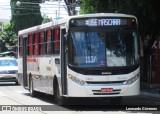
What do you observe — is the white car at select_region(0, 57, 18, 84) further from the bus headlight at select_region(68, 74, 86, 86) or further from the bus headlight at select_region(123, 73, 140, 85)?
the bus headlight at select_region(123, 73, 140, 85)

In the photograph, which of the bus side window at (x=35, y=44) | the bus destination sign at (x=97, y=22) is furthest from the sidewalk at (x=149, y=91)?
the bus destination sign at (x=97, y=22)

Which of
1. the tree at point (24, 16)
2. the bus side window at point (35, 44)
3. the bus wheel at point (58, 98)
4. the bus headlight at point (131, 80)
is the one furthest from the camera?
the tree at point (24, 16)

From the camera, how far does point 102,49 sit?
645 inches

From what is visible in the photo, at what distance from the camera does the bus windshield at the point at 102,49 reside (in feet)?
53.5

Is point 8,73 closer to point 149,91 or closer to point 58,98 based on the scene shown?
point 149,91

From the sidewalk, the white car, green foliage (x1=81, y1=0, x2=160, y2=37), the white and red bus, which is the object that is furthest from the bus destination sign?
the white car

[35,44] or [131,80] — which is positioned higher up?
[35,44]

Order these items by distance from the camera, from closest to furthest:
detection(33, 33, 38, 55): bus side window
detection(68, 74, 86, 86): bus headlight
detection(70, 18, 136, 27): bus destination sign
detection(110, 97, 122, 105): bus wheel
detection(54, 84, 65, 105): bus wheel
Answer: detection(68, 74, 86, 86): bus headlight
detection(70, 18, 136, 27): bus destination sign
detection(54, 84, 65, 105): bus wheel
detection(110, 97, 122, 105): bus wheel
detection(33, 33, 38, 55): bus side window

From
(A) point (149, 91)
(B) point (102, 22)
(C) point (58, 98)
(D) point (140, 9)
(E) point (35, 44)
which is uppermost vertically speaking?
(D) point (140, 9)

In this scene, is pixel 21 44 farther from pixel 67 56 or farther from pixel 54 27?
pixel 67 56

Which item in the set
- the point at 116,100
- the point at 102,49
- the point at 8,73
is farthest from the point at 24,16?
the point at 102,49

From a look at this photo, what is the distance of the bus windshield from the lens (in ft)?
53.5

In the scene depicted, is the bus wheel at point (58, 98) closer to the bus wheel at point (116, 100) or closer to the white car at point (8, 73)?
the bus wheel at point (116, 100)

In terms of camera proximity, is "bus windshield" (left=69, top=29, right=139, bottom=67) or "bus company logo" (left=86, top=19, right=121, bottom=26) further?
"bus company logo" (left=86, top=19, right=121, bottom=26)
